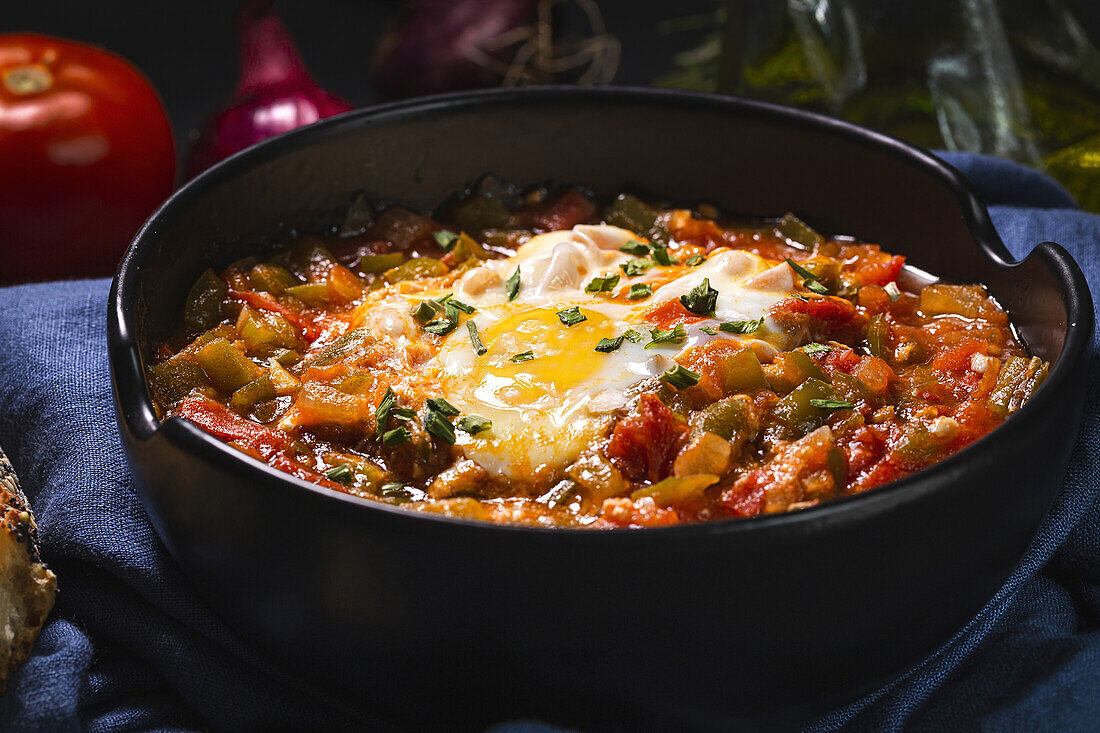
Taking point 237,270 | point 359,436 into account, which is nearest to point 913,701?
point 359,436

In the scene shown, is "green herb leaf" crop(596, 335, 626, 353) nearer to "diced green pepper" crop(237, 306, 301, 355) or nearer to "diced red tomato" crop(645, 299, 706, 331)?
"diced red tomato" crop(645, 299, 706, 331)

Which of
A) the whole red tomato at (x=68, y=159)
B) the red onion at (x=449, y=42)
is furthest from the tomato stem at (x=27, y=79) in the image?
the red onion at (x=449, y=42)

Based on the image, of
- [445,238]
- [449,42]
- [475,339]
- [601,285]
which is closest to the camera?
[475,339]

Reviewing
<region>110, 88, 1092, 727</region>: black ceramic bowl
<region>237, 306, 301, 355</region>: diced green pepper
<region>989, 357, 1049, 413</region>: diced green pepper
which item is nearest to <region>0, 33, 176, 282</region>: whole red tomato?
<region>237, 306, 301, 355</region>: diced green pepper

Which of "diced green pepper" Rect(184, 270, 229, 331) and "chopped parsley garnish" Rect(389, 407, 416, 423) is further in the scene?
"diced green pepper" Rect(184, 270, 229, 331)

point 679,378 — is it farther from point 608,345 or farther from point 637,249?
point 637,249

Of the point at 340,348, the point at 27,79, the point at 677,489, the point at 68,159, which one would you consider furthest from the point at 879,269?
the point at 27,79

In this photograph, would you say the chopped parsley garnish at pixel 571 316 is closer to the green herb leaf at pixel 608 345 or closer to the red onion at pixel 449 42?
the green herb leaf at pixel 608 345
